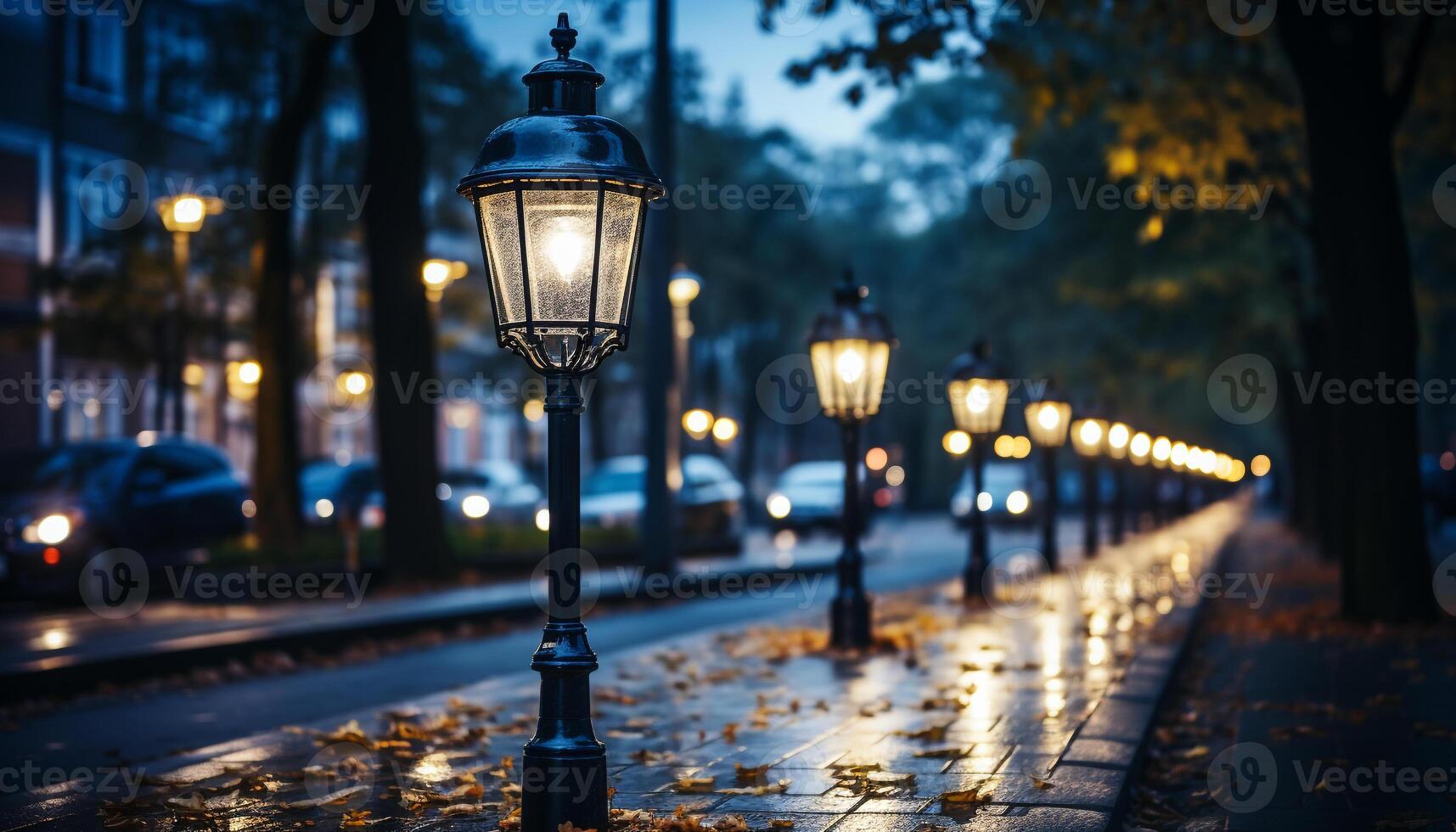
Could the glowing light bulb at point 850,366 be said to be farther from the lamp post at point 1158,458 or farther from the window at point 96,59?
the window at point 96,59

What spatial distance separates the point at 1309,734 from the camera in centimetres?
829

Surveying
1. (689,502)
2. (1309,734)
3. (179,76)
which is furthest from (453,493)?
(1309,734)

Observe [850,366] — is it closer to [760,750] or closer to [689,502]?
[760,750]

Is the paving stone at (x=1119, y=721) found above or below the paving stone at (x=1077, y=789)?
below

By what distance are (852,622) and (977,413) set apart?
19.1 feet

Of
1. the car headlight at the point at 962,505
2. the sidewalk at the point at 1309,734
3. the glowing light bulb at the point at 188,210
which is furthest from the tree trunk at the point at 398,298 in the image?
the car headlight at the point at 962,505

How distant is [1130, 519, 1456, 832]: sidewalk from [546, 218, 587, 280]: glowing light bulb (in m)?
3.20

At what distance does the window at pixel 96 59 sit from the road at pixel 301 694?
25755 millimetres

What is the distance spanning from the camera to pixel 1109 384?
37.5 metres

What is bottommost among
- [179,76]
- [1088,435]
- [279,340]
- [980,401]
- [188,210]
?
[1088,435]

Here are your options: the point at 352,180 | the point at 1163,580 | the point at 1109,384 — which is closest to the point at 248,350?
the point at 352,180

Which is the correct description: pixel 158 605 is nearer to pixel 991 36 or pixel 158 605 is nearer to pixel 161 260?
pixel 991 36

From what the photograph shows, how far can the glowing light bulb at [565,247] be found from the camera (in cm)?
582

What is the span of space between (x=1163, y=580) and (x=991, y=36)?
10.2 m
